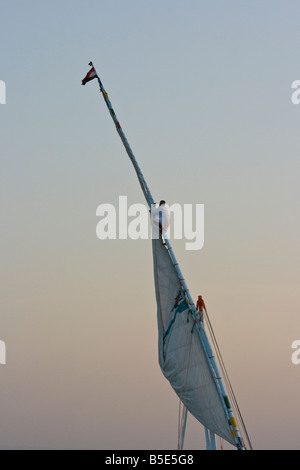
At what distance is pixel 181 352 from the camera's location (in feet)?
225

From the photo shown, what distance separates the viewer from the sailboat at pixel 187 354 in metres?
66.6

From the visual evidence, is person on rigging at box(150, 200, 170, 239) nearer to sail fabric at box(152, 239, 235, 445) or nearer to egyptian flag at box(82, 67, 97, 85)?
sail fabric at box(152, 239, 235, 445)

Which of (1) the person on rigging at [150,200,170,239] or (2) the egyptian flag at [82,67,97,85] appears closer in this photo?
(1) the person on rigging at [150,200,170,239]

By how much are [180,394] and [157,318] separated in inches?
186

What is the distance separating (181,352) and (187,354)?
1.55 feet

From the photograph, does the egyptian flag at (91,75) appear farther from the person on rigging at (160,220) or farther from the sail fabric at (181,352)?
the sail fabric at (181,352)

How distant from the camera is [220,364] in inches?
2687

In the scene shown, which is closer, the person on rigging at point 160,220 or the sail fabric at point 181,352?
the sail fabric at point 181,352

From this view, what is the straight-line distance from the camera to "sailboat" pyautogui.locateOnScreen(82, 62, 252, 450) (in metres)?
66.6

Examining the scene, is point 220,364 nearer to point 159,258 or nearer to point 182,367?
point 182,367

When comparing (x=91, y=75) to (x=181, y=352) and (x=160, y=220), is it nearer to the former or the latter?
(x=160, y=220)

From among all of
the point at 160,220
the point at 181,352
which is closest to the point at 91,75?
the point at 160,220

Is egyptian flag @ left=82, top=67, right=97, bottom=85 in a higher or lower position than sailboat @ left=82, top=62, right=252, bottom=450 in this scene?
higher

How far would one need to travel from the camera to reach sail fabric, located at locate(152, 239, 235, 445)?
220 ft
